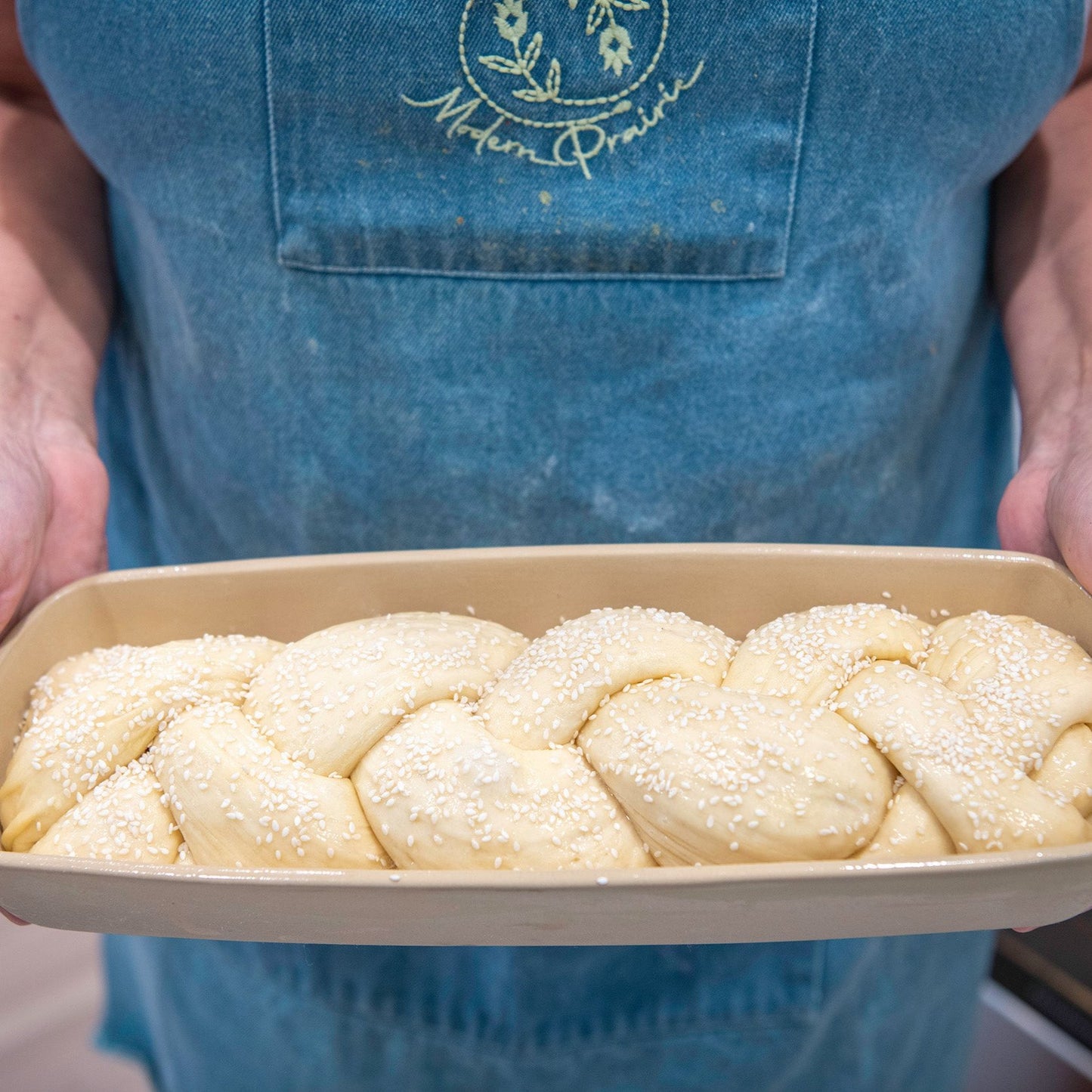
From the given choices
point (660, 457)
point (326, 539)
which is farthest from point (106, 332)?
point (660, 457)

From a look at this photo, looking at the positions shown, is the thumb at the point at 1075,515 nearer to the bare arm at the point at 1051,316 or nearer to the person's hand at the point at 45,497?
the bare arm at the point at 1051,316

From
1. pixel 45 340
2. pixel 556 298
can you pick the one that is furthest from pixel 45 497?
pixel 556 298

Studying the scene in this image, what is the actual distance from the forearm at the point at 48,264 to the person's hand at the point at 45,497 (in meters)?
0.01

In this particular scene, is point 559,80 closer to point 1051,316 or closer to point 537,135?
point 537,135

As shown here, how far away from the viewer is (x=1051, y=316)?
1089 millimetres

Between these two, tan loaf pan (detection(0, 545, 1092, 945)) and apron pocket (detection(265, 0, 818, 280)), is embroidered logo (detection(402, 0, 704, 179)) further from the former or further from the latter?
tan loaf pan (detection(0, 545, 1092, 945))

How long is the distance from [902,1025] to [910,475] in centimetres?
73

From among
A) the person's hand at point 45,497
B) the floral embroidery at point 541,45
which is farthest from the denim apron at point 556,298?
the person's hand at point 45,497

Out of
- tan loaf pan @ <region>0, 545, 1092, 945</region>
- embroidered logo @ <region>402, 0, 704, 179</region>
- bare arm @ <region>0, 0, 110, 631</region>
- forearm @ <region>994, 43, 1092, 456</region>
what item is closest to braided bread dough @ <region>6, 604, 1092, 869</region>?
tan loaf pan @ <region>0, 545, 1092, 945</region>

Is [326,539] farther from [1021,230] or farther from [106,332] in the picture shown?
[1021,230]

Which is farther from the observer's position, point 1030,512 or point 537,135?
point 1030,512

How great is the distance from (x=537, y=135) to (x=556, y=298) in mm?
147

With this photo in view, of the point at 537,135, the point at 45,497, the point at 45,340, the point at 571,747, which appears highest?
the point at 537,135

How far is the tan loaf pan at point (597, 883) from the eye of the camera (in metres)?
0.68
